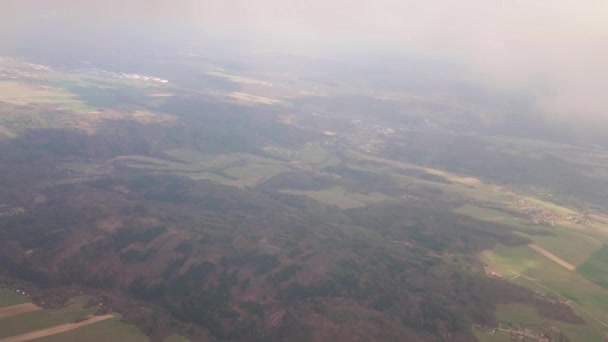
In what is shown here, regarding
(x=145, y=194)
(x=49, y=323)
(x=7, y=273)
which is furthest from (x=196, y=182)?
(x=49, y=323)

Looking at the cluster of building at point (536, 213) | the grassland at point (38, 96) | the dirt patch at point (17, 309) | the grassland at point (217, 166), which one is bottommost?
the dirt patch at point (17, 309)

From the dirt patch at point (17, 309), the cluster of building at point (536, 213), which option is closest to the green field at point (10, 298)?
the dirt patch at point (17, 309)

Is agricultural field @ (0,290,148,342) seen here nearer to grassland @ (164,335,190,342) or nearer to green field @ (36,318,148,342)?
green field @ (36,318,148,342)

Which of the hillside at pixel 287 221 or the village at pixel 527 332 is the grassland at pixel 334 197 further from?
the village at pixel 527 332

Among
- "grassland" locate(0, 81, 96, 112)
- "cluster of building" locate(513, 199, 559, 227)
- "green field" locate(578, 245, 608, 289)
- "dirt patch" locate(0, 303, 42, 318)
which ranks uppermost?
"grassland" locate(0, 81, 96, 112)

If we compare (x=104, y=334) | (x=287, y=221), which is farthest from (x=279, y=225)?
(x=104, y=334)

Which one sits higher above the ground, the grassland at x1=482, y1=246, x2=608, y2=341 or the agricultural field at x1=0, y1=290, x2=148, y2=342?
the grassland at x1=482, y1=246, x2=608, y2=341

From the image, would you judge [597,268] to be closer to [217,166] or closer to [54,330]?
[54,330]

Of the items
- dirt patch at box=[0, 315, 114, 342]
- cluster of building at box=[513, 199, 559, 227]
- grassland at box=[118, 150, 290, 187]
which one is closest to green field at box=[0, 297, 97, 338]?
dirt patch at box=[0, 315, 114, 342]
